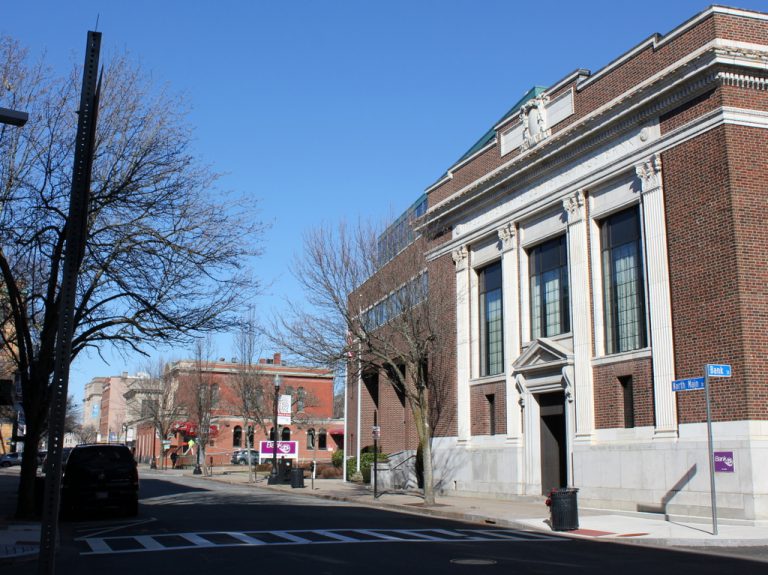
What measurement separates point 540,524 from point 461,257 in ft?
47.2

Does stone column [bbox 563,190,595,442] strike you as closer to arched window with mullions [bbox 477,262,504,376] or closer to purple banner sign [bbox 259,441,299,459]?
arched window with mullions [bbox 477,262,504,376]

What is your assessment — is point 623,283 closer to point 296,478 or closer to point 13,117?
point 13,117

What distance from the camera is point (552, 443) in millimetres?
26047

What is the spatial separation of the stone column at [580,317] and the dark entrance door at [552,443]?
193cm

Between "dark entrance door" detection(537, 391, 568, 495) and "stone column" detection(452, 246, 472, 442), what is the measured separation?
416 cm

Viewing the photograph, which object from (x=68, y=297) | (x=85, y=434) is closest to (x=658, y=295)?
(x=68, y=297)

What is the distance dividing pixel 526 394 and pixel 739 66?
39.9ft

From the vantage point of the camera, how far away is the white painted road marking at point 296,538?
46.1 feet

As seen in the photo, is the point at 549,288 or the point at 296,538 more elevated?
the point at 549,288

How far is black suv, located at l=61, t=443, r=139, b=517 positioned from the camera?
20.5m

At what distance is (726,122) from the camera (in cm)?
1934

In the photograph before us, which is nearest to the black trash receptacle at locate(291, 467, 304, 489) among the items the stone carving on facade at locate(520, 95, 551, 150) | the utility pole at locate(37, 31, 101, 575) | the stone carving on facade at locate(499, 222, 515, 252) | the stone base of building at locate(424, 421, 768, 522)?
the stone base of building at locate(424, 421, 768, 522)

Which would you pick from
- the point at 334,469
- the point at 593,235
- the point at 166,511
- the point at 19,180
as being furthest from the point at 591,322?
the point at 334,469

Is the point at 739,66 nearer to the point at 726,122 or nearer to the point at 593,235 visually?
the point at 726,122
